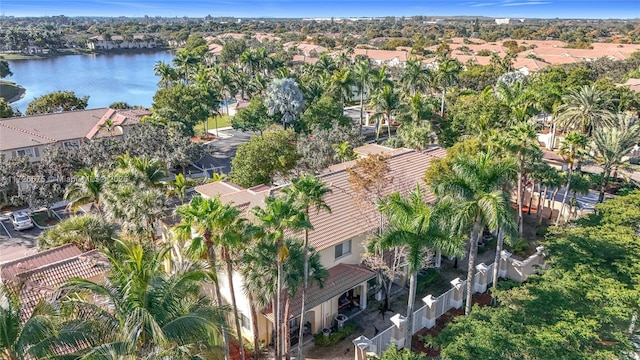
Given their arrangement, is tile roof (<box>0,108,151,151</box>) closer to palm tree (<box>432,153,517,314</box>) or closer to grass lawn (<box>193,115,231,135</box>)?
grass lawn (<box>193,115,231,135</box>)

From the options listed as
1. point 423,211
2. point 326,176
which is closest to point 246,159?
point 326,176

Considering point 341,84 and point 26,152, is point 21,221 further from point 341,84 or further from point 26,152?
point 341,84

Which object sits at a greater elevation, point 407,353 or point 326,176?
point 326,176

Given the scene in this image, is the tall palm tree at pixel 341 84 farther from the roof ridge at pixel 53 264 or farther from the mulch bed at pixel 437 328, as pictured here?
the roof ridge at pixel 53 264

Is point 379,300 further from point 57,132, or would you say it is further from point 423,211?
point 57,132

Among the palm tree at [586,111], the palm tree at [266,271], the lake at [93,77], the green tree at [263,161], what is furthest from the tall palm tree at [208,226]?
the lake at [93,77]

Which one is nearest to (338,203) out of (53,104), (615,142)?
(615,142)
